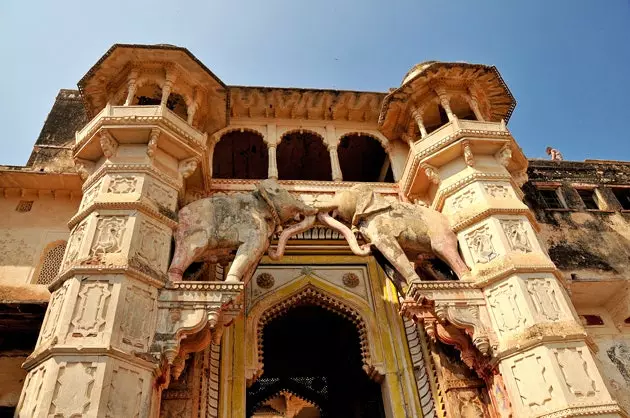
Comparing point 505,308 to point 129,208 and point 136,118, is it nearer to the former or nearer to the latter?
point 129,208

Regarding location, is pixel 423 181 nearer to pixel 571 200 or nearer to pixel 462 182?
pixel 462 182

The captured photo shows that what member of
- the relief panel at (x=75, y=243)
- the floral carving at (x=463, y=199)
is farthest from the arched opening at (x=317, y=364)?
the relief panel at (x=75, y=243)

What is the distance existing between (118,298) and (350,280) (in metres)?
4.83

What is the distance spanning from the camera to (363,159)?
1345cm

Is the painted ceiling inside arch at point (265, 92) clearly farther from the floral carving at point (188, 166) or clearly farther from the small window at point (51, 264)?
the small window at point (51, 264)

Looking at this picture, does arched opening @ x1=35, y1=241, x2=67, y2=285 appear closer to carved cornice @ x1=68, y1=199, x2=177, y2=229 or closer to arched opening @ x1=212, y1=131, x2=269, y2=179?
carved cornice @ x1=68, y1=199, x2=177, y2=229

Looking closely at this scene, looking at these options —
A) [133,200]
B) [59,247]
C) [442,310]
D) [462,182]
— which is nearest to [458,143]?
[462,182]

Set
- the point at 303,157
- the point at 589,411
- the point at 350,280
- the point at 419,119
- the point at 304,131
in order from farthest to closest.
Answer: the point at 303,157
the point at 304,131
the point at 419,119
the point at 350,280
the point at 589,411

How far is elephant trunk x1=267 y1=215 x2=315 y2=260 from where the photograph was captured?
8266 mm

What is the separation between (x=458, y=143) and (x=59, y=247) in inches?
309

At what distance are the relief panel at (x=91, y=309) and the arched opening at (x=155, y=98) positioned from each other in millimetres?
4631

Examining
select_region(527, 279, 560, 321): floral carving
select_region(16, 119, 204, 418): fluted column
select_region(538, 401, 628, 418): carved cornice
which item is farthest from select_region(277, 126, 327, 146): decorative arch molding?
select_region(538, 401, 628, 418): carved cornice

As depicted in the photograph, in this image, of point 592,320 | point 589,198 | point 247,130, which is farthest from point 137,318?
point 589,198

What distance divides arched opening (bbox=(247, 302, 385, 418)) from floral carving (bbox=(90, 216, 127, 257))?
5.04 m
